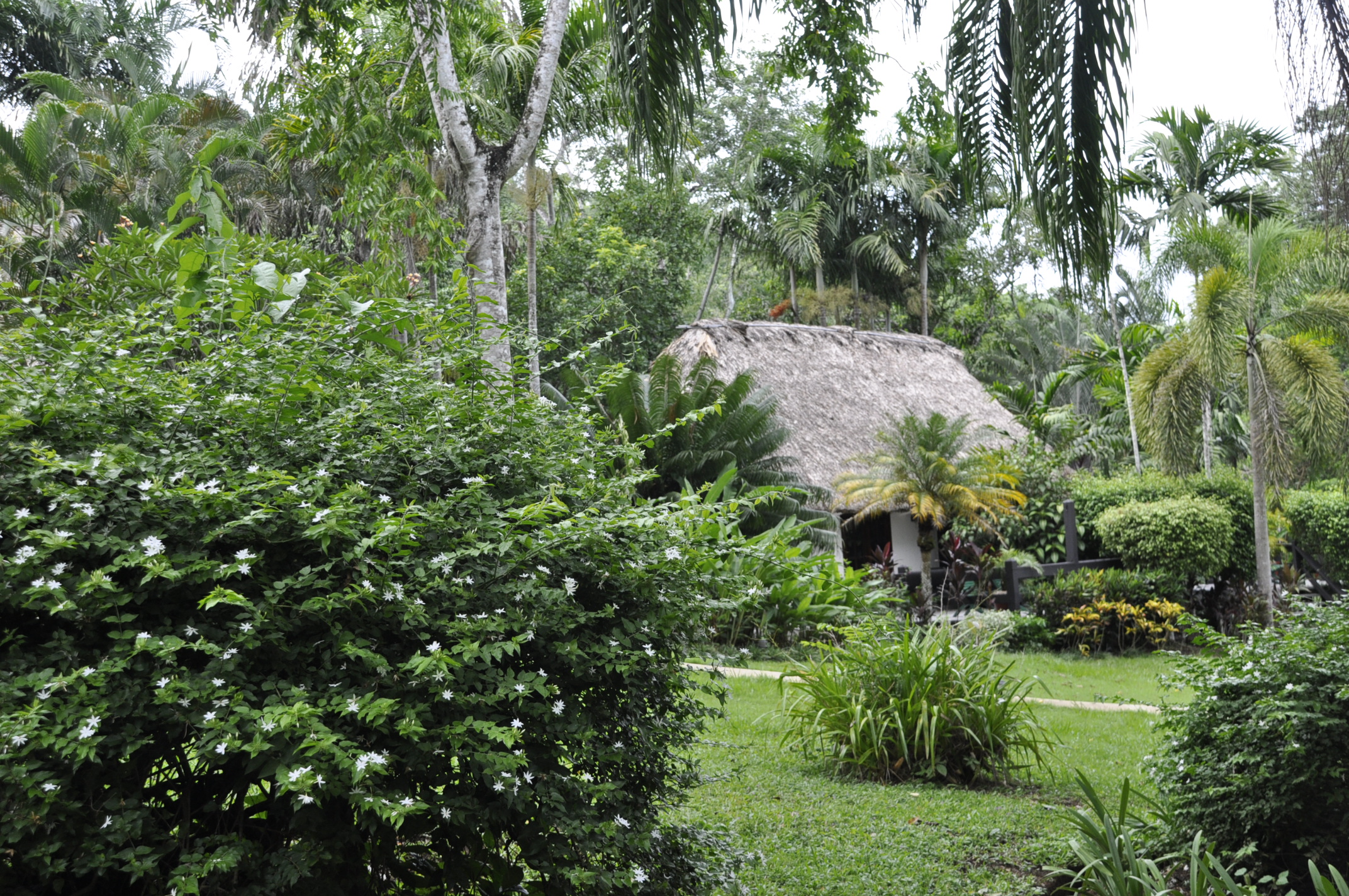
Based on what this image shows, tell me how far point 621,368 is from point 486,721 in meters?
1.62

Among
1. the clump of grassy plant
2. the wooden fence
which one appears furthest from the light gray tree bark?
the wooden fence

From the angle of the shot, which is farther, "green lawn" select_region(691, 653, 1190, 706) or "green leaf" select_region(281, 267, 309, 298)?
"green lawn" select_region(691, 653, 1190, 706)

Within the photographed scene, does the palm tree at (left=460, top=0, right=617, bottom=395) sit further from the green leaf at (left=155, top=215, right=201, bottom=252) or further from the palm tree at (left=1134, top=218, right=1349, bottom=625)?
the palm tree at (left=1134, top=218, right=1349, bottom=625)

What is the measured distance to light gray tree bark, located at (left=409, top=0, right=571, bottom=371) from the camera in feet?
26.2

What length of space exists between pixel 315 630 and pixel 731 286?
2991 cm

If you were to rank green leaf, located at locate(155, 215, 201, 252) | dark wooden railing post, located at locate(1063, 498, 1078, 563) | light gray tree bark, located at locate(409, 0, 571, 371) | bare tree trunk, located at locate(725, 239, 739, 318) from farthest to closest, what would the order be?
bare tree trunk, located at locate(725, 239, 739, 318) → dark wooden railing post, located at locate(1063, 498, 1078, 563) → light gray tree bark, located at locate(409, 0, 571, 371) → green leaf, located at locate(155, 215, 201, 252)

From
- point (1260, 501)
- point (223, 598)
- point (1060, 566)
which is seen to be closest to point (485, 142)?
point (223, 598)

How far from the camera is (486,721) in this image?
2.38 metres

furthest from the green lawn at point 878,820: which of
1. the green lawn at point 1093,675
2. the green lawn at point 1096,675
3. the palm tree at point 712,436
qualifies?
the palm tree at point 712,436

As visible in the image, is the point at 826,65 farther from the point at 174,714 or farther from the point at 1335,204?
the point at 174,714

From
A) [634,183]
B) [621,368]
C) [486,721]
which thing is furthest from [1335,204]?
[634,183]

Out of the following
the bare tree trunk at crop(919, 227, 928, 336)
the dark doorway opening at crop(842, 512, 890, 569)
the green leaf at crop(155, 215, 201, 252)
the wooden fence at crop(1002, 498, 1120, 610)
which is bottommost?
the wooden fence at crop(1002, 498, 1120, 610)

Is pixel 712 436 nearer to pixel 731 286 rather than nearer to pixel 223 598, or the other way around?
A: pixel 223 598

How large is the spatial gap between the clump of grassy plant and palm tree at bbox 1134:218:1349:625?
9.52 m
